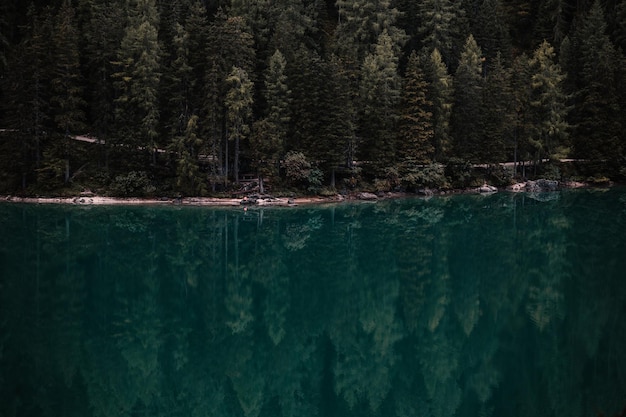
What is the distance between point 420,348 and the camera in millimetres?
24156

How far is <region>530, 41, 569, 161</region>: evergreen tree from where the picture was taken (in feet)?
247

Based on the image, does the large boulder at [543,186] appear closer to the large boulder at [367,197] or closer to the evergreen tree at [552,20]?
the large boulder at [367,197]

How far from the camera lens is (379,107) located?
69.6 m

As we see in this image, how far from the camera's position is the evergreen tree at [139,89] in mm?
63344

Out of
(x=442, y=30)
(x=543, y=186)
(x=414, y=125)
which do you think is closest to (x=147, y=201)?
(x=414, y=125)

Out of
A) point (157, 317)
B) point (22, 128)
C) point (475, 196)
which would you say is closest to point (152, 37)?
point (22, 128)

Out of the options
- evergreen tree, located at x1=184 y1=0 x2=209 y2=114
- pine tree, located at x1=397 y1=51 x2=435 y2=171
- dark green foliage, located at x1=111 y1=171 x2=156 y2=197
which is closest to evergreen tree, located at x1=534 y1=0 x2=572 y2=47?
pine tree, located at x1=397 y1=51 x2=435 y2=171

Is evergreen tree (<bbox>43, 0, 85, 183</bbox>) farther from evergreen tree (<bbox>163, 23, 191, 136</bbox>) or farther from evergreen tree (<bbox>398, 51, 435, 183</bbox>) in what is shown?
evergreen tree (<bbox>398, 51, 435, 183</bbox>)

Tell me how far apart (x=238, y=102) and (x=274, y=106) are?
461 centimetres

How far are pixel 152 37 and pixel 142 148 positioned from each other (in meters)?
11.0

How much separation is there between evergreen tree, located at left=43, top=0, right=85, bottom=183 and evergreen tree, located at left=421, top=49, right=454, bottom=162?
3679 cm

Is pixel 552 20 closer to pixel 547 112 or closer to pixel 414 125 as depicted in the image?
pixel 547 112

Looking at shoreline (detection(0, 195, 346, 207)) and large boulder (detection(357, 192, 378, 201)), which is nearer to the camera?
shoreline (detection(0, 195, 346, 207))

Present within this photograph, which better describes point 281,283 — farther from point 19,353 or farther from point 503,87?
point 503,87
